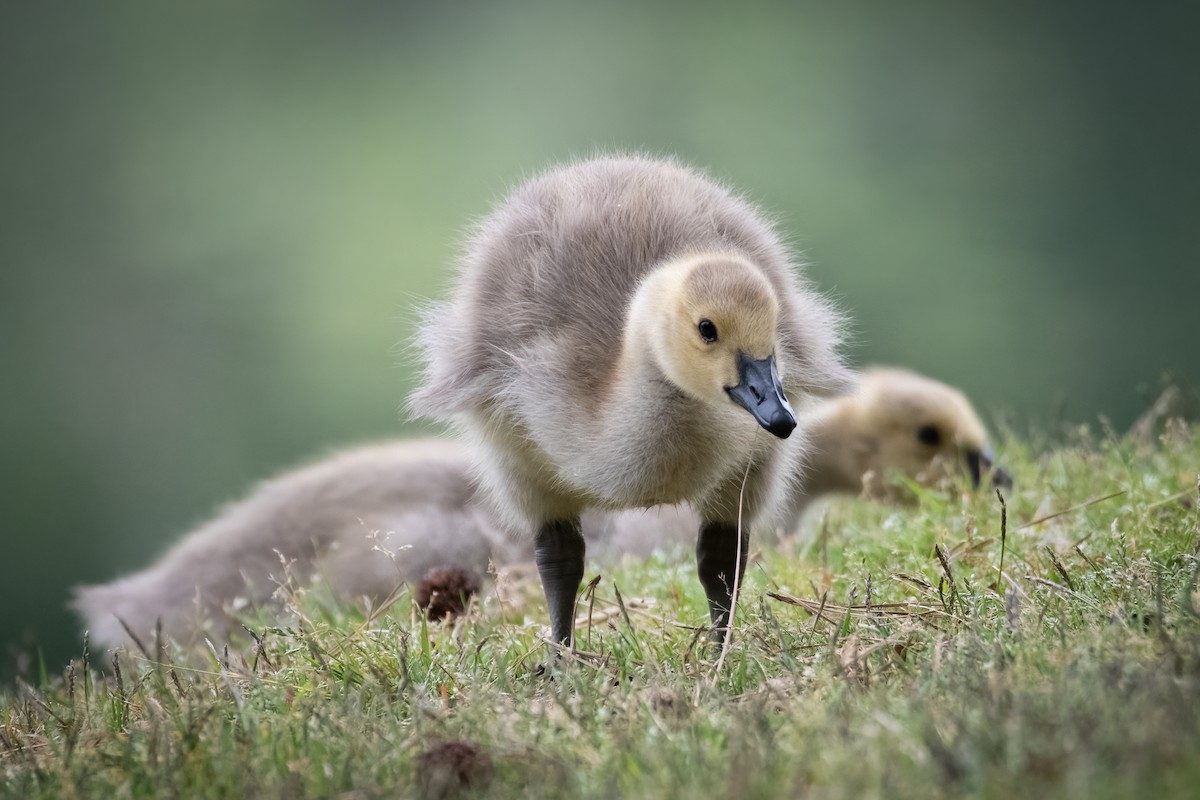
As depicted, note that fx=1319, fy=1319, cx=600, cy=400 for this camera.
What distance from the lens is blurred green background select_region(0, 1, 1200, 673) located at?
1617cm

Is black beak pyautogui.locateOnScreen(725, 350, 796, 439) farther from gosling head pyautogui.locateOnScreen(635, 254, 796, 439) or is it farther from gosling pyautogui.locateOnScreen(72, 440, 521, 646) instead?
gosling pyautogui.locateOnScreen(72, 440, 521, 646)

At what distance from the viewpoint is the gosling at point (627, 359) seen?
125 inches

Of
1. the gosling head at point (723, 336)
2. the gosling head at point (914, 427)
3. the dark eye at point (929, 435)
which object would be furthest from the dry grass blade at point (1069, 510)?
the dark eye at point (929, 435)

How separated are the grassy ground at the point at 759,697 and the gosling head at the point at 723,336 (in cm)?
52

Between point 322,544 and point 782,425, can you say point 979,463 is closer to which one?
point 322,544

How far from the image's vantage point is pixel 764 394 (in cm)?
306

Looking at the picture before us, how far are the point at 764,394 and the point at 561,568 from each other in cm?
97

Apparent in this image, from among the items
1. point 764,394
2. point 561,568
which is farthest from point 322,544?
point 764,394

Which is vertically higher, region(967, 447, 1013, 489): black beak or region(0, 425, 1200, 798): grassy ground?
region(967, 447, 1013, 489): black beak

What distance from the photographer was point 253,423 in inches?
706

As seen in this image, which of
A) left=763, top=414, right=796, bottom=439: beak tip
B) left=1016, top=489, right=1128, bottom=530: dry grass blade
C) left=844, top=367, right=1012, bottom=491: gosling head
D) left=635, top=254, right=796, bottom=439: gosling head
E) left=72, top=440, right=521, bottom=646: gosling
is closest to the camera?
left=763, top=414, right=796, bottom=439: beak tip

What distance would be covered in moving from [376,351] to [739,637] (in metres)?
14.6

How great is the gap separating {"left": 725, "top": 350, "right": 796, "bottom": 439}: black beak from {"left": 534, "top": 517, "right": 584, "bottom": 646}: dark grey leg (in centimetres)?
87

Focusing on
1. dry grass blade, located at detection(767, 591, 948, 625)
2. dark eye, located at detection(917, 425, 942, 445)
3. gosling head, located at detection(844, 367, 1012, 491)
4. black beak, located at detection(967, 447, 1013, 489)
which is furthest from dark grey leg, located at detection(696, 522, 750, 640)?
dark eye, located at detection(917, 425, 942, 445)
